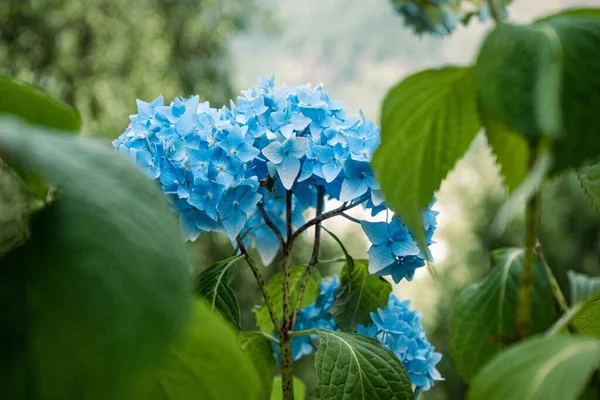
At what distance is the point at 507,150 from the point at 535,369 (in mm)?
85

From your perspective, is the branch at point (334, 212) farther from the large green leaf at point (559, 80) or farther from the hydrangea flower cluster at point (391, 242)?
the large green leaf at point (559, 80)

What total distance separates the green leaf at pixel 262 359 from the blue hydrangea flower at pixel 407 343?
0.07 metres

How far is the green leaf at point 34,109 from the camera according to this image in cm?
24

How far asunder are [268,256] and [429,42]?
14.8m

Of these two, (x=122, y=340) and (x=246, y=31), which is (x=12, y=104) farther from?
(x=246, y=31)

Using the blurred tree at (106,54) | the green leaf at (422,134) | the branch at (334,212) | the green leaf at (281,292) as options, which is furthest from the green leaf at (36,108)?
the blurred tree at (106,54)

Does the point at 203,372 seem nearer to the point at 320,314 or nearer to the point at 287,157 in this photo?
the point at 287,157

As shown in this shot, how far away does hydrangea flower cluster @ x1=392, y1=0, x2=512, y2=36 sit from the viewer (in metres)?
1.02

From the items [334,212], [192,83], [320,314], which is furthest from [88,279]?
[192,83]

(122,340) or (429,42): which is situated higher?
(429,42)

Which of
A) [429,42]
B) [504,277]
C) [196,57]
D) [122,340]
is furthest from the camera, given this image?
[429,42]

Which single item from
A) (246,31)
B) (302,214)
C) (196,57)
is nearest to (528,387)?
(302,214)

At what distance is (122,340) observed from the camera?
158 millimetres

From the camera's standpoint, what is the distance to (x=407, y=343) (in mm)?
502
